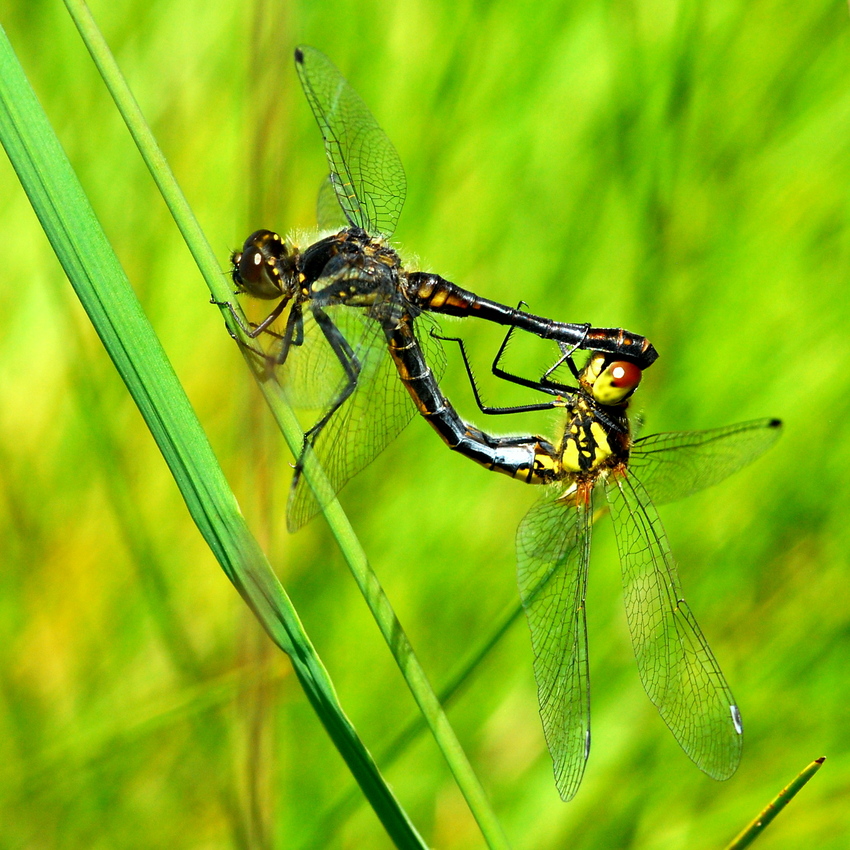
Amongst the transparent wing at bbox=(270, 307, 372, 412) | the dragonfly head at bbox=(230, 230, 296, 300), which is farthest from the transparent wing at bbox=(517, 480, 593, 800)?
the dragonfly head at bbox=(230, 230, 296, 300)

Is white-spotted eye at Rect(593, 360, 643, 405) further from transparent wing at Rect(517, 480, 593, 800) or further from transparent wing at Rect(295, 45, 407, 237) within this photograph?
transparent wing at Rect(295, 45, 407, 237)

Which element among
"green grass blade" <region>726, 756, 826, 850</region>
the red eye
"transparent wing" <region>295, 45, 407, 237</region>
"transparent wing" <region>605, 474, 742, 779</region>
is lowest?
"green grass blade" <region>726, 756, 826, 850</region>

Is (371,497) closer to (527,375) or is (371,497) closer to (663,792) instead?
(527,375)

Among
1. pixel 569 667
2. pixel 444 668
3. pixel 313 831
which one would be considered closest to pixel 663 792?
pixel 569 667

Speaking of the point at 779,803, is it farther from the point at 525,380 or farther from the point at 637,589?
the point at 525,380

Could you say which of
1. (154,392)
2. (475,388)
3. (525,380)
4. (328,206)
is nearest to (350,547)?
(154,392)
